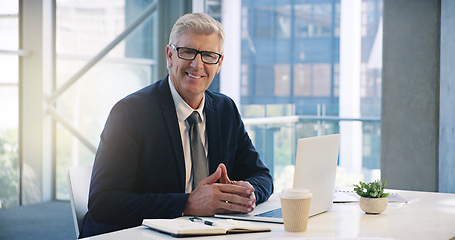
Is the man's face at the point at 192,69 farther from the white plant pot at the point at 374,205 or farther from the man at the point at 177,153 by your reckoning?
the white plant pot at the point at 374,205

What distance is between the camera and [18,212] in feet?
15.2

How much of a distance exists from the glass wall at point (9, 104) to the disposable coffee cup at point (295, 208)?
374 cm

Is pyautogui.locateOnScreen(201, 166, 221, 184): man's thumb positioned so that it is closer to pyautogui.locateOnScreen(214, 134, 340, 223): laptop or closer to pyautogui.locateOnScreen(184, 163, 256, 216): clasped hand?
pyautogui.locateOnScreen(184, 163, 256, 216): clasped hand

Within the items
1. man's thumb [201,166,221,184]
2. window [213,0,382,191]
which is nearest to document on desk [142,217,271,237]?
man's thumb [201,166,221,184]

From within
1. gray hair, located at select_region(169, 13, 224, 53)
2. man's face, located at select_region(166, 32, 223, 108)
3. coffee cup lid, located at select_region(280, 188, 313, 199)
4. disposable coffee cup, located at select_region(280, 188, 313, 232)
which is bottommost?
disposable coffee cup, located at select_region(280, 188, 313, 232)

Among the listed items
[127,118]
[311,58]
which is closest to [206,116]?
[127,118]

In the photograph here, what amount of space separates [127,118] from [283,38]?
384 centimetres

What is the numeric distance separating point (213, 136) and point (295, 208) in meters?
0.72

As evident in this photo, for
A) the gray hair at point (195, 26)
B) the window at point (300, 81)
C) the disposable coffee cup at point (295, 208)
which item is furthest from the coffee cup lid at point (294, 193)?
the window at point (300, 81)

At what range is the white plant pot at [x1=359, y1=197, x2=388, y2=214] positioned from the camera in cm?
177

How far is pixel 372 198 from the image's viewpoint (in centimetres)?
178

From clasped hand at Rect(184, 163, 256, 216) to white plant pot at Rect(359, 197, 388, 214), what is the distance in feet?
1.21

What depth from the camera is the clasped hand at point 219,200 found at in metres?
1.71

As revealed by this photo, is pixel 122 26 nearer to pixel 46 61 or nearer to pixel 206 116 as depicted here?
pixel 46 61
